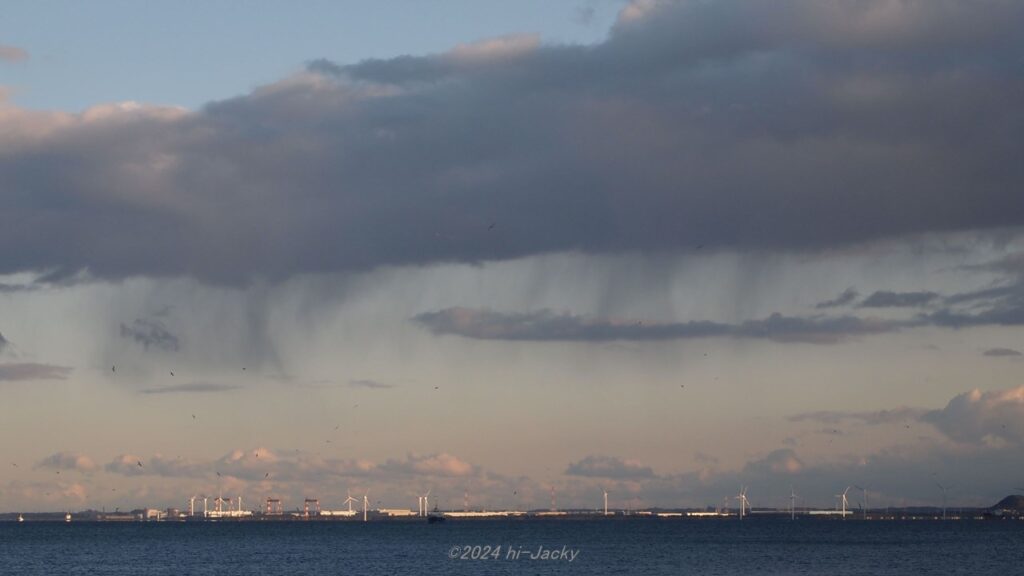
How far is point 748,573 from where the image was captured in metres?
161

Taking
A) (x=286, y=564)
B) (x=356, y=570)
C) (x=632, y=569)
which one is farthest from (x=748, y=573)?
(x=286, y=564)

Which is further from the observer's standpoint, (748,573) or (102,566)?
(102,566)

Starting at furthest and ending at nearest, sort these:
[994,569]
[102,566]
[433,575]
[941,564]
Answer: [102,566]
[941,564]
[994,569]
[433,575]

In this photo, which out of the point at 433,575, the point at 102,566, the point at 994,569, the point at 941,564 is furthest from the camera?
the point at 102,566

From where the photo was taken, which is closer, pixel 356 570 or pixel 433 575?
pixel 433 575

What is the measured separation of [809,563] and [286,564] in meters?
80.3

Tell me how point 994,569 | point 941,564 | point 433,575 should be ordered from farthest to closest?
point 941,564 < point 994,569 < point 433,575

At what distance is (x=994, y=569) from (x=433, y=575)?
78.3m

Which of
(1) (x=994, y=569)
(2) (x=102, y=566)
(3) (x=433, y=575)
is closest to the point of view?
(3) (x=433, y=575)

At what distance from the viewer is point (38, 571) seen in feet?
602

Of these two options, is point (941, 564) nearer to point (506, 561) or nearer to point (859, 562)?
point (859, 562)

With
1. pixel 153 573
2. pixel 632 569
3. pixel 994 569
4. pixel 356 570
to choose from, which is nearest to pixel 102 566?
pixel 153 573

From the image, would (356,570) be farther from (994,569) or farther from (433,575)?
(994,569)

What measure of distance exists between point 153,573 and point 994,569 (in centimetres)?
11849
